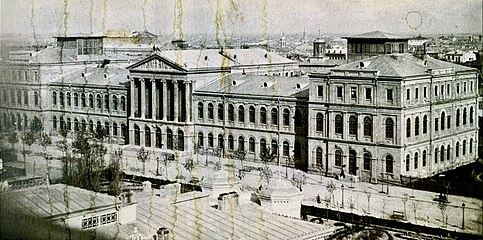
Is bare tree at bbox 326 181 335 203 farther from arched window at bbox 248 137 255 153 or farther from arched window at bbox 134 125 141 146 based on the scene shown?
arched window at bbox 134 125 141 146

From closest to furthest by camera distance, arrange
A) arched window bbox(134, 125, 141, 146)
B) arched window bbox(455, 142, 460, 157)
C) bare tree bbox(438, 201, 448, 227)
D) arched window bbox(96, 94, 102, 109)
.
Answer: arched window bbox(455, 142, 460, 157) < bare tree bbox(438, 201, 448, 227) < arched window bbox(96, 94, 102, 109) < arched window bbox(134, 125, 141, 146)

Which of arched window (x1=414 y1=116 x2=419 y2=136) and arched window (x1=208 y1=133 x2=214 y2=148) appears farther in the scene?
arched window (x1=208 y1=133 x2=214 y2=148)

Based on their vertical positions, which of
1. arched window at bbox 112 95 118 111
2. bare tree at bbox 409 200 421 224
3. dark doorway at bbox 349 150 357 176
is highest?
arched window at bbox 112 95 118 111

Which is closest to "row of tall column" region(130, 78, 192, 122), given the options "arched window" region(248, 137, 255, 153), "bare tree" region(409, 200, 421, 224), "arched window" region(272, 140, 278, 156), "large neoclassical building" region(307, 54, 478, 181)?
"arched window" region(248, 137, 255, 153)

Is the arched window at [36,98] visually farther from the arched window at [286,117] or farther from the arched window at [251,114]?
the arched window at [286,117]

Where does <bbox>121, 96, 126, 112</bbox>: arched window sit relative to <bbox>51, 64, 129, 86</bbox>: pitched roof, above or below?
below

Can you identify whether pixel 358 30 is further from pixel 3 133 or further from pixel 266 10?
pixel 3 133

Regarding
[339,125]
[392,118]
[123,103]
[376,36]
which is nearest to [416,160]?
[392,118]

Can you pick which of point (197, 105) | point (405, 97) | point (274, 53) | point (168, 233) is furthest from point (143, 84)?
point (168, 233)
